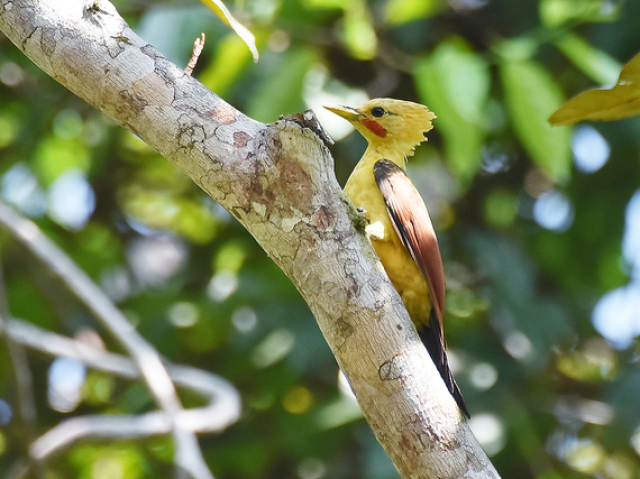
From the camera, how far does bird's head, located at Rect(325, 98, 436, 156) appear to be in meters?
3.49

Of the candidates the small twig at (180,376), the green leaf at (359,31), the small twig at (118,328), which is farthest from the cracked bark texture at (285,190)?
the green leaf at (359,31)

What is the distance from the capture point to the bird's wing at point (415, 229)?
2.93 m

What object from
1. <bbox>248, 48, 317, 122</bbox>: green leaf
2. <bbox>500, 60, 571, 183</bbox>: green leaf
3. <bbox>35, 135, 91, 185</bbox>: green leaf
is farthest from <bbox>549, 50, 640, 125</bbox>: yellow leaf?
<bbox>35, 135, 91, 185</bbox>: green leaf

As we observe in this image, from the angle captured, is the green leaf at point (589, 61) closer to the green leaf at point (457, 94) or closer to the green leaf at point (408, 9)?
the green leaf at point (457, 94)

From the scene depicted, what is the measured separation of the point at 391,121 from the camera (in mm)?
3498

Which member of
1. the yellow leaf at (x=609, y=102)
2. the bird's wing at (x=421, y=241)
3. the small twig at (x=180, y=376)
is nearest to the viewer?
the yellow leaf at (x=609, y=102)

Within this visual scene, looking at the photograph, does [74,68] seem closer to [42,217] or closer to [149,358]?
[149,358]

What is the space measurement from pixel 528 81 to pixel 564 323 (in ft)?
6.38

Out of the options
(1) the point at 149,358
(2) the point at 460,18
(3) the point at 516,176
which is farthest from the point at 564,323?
(1) the point at 149,358

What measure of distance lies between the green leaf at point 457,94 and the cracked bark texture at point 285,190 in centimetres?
178

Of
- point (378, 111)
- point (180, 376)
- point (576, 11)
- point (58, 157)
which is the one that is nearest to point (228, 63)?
point (378, 111)

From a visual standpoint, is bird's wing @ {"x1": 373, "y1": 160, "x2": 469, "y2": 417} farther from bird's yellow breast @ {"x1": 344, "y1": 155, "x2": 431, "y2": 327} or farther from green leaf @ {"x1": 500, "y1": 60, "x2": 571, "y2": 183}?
green leaf @ {"x1": 500, "y1": 60, "x2": 571, "y2": 183}

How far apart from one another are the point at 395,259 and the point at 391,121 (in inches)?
29.9

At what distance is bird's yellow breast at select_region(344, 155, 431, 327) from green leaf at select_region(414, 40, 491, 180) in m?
0.69
